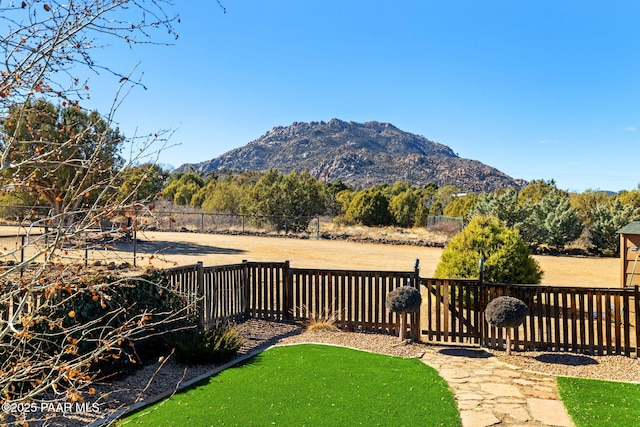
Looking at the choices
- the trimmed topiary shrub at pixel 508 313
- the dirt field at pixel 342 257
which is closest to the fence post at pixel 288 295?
the trimmed topiary shrub at pixel 508 313

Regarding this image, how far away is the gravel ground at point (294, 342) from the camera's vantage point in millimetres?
5102

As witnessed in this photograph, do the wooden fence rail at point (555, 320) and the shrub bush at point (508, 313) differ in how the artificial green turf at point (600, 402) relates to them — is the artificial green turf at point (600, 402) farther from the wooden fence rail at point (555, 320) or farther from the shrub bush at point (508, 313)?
the wooden fence rail at point (555, 320)

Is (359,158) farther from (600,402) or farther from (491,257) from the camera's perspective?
(600,402)

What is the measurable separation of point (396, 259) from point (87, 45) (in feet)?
57.8

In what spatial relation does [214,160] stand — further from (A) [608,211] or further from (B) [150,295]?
(B) [150,295]

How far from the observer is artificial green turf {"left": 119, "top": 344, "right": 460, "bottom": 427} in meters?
4.65

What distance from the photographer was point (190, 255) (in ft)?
63.0

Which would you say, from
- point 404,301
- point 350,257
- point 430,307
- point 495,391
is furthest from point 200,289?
point 350,257

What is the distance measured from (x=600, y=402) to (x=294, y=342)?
411 centimetres

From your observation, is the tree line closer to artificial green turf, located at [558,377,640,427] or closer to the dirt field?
the dirt field

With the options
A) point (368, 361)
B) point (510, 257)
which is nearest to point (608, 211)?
point (510, 257)

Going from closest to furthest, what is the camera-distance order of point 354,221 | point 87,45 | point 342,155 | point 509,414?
point 87,45 → point 509,414 → point 354,221 → point 342,155

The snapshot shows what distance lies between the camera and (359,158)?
92000 millimetres

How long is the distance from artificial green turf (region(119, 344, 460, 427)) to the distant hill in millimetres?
68446
